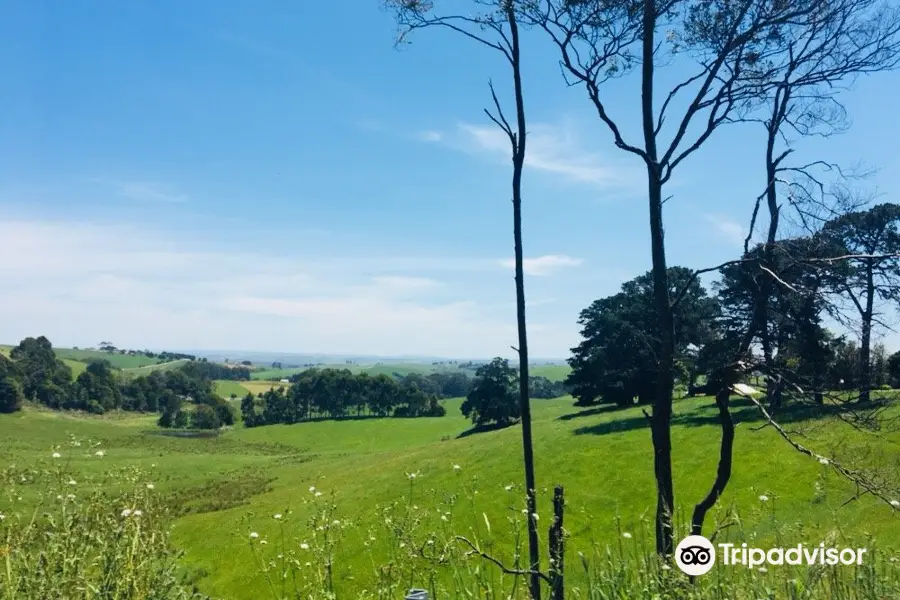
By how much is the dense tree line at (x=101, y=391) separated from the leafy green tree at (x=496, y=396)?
71.5 m

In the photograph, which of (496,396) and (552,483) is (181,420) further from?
(552,483)

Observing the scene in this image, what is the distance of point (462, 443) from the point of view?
1751 inches

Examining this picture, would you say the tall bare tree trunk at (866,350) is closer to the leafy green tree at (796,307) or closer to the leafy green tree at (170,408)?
the leafy green tree at (796,307)

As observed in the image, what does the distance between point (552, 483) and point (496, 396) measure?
4054 centimetres

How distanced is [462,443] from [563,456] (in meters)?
15.3

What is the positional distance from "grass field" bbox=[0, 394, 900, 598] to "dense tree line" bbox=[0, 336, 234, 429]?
234 ft

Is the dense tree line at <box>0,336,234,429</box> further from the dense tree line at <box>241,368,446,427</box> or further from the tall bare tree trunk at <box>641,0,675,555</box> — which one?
the tall bare tree trunk at <box>641,0,675,555</box>

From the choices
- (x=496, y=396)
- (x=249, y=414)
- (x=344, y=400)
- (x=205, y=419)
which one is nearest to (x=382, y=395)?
(x=344, y=400)

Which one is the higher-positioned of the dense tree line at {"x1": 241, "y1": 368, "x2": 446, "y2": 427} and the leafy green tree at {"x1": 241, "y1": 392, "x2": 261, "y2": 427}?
the dense tree line at {"x1": 241, "y1": 368, "x2": 446, "y2": 427}

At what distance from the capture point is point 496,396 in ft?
219

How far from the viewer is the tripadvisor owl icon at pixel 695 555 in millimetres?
4883

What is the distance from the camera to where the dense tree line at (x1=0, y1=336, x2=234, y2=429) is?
121 m

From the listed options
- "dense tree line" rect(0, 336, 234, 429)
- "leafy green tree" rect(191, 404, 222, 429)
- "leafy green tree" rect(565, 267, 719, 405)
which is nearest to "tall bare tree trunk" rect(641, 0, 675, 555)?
"leafy green tree" rect(565, 267, 719, 405)

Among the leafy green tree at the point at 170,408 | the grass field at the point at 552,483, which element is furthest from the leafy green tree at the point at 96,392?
the grass field at the point at 552,483
